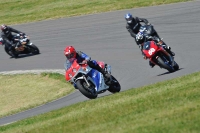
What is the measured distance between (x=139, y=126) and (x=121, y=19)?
21284 millimetres

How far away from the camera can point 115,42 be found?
25281 millimetres

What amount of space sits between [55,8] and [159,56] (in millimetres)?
21270

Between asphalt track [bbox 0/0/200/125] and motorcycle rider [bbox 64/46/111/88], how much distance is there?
1227mm

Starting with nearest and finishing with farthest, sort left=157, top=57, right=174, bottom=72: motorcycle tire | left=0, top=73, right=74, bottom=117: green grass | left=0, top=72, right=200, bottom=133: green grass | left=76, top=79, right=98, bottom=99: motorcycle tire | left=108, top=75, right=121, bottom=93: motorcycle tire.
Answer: left=0, top=72, right=200, bottom=133: green grass < left=76, top=79, right=98, bottom=99: motorcycle tire < left=108, top=75, right=121, bottom=93: motorcycle tire < left=157, top=57, right=174, bottom=72: motorcycle tire < left=0, top=73, right=74, bottom=117: green grass

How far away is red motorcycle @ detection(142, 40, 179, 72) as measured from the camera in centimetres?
1745

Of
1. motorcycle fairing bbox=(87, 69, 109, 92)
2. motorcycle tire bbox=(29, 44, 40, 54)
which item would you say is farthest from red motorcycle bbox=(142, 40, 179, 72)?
motorcycle tire bbox=(29, 44, 40, 54)

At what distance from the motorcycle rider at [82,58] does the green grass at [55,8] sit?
17.5 metres

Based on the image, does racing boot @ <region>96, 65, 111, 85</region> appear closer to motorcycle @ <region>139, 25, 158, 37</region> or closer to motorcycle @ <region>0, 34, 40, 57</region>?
motorcycle @ <region>139, 25, 158, 37</region>

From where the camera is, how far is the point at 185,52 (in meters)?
20.7

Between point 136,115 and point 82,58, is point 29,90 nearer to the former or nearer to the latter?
point 82,58

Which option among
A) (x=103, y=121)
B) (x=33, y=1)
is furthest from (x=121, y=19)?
(x=103, y=121)

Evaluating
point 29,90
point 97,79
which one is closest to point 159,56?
point 97,79

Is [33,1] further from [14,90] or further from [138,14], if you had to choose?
[14,90]

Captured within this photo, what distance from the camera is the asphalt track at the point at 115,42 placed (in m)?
17.8
